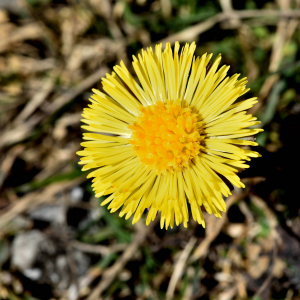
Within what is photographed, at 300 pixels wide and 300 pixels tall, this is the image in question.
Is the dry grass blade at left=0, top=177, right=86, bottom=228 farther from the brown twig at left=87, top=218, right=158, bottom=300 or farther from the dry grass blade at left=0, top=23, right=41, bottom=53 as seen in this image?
the dry grass blade at left=0, top=23, right=41, bottom=53

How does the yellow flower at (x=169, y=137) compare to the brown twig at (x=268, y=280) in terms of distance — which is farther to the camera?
the brown twig at (x=268, y=280)

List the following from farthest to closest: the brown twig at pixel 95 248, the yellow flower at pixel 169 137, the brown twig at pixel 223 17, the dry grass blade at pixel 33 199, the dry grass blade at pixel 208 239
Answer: the dry grass blade at pixel 33 199
the brown twig at pixel 95 248
the brown twig at pixel 223 17
the dry grass blade at pixel 208 239
the yellow flower at pixel 169 137

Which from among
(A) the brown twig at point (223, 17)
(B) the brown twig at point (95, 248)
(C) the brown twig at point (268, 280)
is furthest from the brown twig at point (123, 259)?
(A) the brown twig at point (223, 17)

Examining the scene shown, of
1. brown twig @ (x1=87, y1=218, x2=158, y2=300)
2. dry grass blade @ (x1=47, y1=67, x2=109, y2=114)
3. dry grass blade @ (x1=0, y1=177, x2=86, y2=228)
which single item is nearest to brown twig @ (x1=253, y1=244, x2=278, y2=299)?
brown twig @ (x1=87, y1=218, x2=158, y2=300)

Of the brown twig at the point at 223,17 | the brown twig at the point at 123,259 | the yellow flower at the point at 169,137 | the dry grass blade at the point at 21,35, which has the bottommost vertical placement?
the brown twig at the point at 123,259

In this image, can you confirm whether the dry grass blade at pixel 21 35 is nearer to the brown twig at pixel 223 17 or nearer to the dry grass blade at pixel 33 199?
the brown twig at pixel 223 17

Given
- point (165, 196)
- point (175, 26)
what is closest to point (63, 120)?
point (175, 26)
